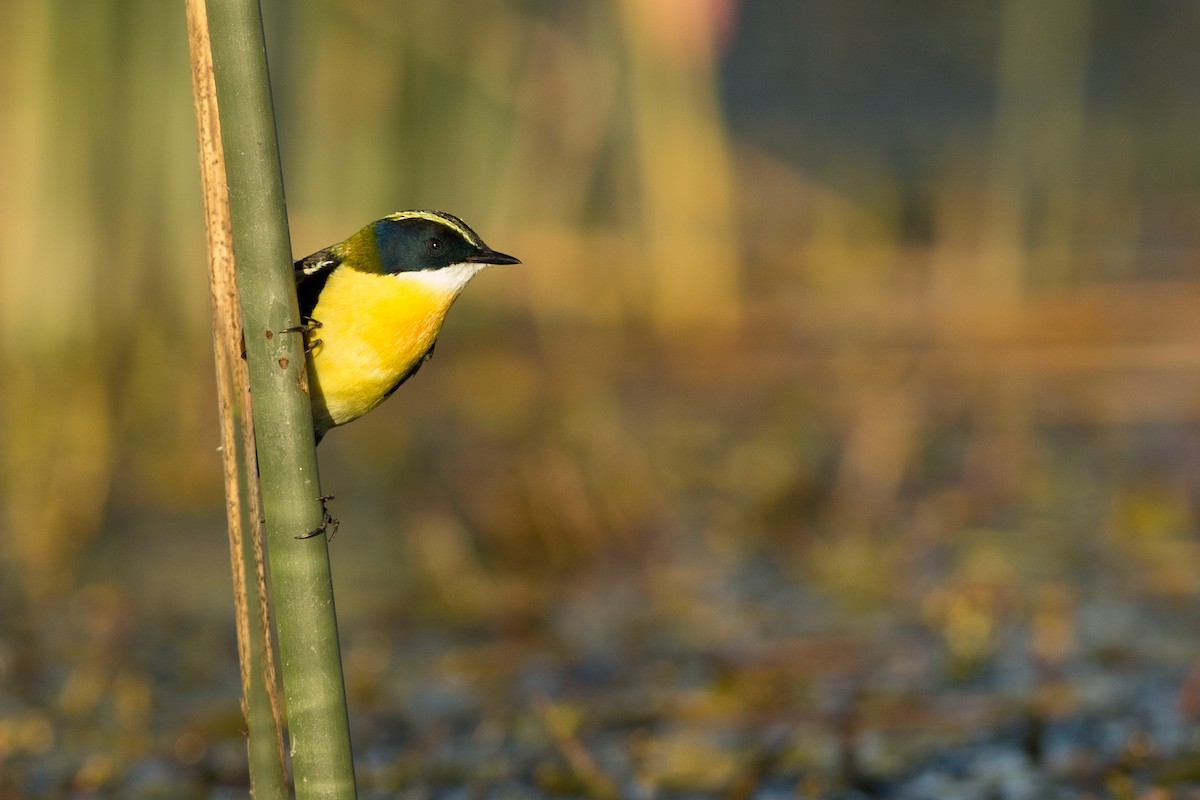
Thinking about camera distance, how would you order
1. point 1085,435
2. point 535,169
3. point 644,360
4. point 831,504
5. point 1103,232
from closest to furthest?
point 831,504, point 1085,435, point 644,360, point 535,169, point 1103,232

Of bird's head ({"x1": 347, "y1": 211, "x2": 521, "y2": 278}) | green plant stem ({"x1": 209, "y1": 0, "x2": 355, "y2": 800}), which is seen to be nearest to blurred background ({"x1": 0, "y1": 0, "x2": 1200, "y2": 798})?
bird's head ({"x1": 347, "y1": 211, "x2": 521, "y2": 278})

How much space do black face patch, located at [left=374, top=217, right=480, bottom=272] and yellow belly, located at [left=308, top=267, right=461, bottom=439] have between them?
0.03 metres

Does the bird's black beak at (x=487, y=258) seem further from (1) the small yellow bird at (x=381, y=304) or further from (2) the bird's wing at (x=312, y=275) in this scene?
(2) the bird's wing at (x=312, y=275)

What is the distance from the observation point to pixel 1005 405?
9141 mm

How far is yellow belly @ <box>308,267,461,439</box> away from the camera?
3.41 m

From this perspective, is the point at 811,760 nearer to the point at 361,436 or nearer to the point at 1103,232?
the point at 361,436

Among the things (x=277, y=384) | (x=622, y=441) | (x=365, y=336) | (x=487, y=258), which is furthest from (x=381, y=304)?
(x=622, y=441)

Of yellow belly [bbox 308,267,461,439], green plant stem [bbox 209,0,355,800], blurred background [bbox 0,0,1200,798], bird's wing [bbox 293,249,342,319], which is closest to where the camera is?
green plant stem [bbox 209,0,355,800]

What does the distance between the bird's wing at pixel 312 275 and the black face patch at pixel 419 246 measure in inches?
5.5

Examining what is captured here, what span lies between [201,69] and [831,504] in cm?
500

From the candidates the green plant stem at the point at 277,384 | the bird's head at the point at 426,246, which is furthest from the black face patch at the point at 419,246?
the green plant stem at the point at 277,384

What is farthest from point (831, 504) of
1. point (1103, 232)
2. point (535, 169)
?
point (1103, 232)

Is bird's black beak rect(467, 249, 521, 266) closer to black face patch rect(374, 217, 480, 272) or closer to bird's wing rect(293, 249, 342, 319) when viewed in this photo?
black face patch rect(374, 217, 480, 272)

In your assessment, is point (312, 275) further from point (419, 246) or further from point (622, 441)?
point (622, 441)
